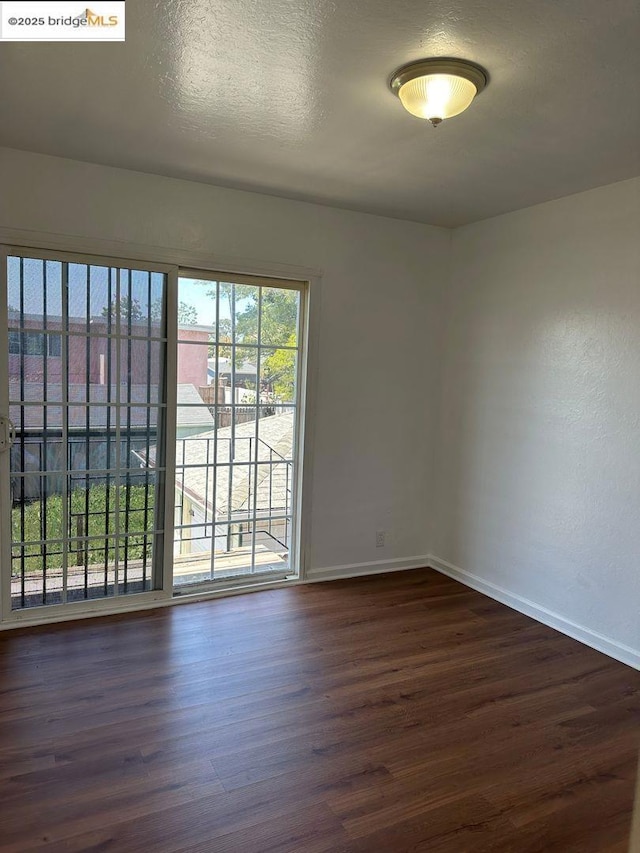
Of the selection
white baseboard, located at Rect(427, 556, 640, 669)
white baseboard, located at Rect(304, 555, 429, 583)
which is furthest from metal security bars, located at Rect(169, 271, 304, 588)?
white baseboard, located at Rect(427, 556, 640, 669)

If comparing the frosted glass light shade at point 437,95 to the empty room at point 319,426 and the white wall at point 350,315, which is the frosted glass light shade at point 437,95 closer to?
the empty room at point 319,426

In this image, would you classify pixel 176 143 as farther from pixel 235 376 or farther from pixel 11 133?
pixel 235 376

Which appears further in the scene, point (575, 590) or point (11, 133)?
point (575, 590)

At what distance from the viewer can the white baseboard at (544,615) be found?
3.17m

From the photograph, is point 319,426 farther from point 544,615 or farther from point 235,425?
point 544,615

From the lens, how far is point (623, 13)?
175 cm

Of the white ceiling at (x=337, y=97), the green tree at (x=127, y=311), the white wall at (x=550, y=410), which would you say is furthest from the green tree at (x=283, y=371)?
the white wall at (x=550, y=410)

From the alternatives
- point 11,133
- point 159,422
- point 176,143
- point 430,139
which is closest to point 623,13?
point 430,139

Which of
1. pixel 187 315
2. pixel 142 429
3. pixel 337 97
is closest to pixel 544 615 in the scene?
pixel 142 429

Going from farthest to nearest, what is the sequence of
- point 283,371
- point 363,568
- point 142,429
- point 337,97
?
point 363,568, point 283,371, point 142,429, point 337,97

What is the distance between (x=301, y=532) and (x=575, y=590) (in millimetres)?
1799

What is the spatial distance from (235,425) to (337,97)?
86.4 inches

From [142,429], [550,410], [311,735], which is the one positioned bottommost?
[311,735]

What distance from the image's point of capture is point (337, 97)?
2369 mm
